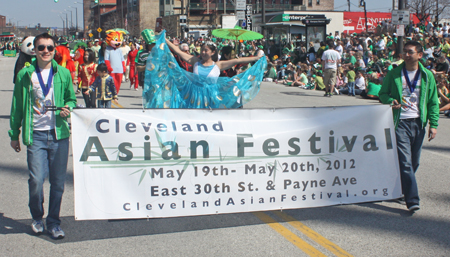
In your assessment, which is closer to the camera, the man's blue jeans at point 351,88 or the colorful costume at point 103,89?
the colorful costume at point 103,89

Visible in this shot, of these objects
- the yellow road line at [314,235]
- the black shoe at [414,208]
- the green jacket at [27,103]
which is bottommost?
the yellow road line at [314,235]

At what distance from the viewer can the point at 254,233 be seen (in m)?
4.61

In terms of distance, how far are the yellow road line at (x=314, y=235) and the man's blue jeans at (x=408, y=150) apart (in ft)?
4.10

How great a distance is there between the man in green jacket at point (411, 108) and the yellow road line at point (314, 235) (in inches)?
49.2

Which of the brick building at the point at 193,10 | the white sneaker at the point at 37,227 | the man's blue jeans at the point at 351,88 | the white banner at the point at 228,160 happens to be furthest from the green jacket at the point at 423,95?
the brick building at the point at 193,10

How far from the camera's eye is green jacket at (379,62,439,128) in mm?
5203

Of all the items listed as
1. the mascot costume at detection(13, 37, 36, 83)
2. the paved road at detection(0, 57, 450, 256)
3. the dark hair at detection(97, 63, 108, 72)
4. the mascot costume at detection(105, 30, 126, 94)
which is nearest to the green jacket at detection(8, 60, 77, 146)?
the paved road at detection(0, 57, 450, 256)

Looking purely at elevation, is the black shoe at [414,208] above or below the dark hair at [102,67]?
below

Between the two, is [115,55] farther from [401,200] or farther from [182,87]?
[401,200]

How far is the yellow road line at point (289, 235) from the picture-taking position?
13.8 feet

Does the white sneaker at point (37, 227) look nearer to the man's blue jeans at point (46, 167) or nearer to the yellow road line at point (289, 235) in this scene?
the man's blue jeans at point (46, 167)

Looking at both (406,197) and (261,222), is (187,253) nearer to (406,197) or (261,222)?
(261,222)

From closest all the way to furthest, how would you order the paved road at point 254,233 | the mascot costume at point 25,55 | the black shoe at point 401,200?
the paved road at point 254,233
the black shoe at point 401,200
the mascot costume at point 25,55

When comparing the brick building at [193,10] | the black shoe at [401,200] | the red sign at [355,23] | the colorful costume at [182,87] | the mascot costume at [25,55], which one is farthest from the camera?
the brick building at [193,10]
